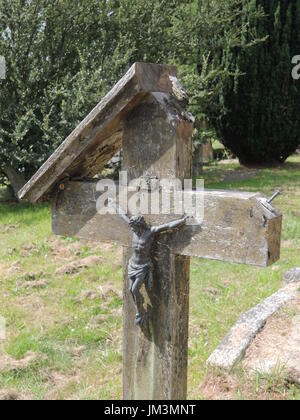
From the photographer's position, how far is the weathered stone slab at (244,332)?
306cm

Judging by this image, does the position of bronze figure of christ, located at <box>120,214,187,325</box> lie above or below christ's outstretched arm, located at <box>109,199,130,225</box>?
below

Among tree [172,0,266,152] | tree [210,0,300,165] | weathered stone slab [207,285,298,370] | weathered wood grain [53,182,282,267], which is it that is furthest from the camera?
tree [210,0,300,165]

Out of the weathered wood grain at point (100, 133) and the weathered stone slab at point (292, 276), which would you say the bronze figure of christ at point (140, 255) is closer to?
the weathered wood grain at point (100, 133)

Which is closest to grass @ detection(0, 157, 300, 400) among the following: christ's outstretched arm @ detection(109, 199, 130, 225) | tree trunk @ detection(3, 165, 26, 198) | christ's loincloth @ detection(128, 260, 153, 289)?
christ's loincloth @ detection(128, 260, 153, 289)

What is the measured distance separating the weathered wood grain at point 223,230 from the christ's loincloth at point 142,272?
4.6 inches

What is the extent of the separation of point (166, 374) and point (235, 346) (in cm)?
139

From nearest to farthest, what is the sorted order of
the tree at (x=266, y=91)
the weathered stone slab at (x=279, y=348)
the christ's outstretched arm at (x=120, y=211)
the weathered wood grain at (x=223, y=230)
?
the weathered wood grain at (x=223, y=230)
the christ's outstretched arm at (x=120, y=211)
the weathered stone slab at (x=279, y=348)
the tree at (x=266, y=91)

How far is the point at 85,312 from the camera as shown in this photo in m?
4.16

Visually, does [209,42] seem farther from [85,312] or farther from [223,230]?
[223,230]

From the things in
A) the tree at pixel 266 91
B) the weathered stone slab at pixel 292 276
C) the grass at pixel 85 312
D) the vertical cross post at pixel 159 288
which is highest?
the tree at pixel 266 91

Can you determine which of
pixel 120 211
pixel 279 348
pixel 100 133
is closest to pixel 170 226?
pixel 120 211

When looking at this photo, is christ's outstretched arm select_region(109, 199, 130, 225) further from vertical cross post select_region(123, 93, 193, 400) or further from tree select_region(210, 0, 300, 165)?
tree select_region(210, 0, 300, 165)

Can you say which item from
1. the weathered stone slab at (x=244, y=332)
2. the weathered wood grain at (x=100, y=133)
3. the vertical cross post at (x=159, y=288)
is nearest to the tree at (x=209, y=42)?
the weathered stone slab at (x=244, y=332)

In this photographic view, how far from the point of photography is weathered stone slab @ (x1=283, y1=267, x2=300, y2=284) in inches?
176
